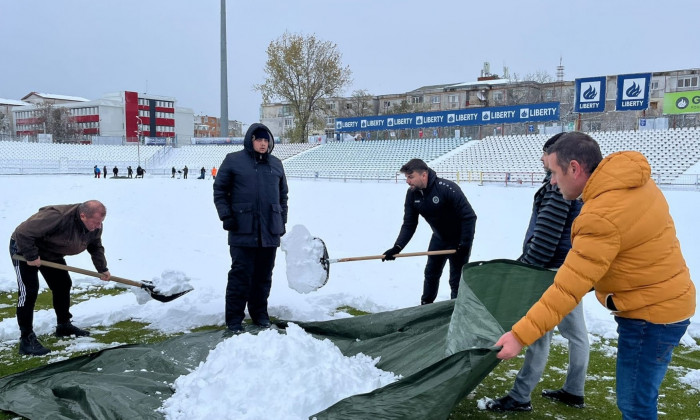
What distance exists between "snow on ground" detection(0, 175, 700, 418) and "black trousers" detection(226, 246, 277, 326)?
28cm

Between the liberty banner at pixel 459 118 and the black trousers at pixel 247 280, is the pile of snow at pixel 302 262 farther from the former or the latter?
the liberty banner at pixel 459 118

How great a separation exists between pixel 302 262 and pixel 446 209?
1.36m

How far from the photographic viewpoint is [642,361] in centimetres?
186

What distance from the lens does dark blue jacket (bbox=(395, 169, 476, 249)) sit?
4309 mm

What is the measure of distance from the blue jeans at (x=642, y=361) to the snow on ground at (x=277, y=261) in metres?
1.33

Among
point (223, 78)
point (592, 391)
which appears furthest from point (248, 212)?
point (223, 78)

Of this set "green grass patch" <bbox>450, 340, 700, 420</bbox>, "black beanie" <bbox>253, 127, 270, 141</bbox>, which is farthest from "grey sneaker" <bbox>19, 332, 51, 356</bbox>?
"green grass patch" <bbox>450, 340, 700, 420</bbox>

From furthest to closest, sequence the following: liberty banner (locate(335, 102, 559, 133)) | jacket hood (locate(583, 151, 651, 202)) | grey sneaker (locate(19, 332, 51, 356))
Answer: liberty banner (locate(335, 102, 559, 133)), grey sneaker (locate(19, 332, 51, 356)), jacket hood (locate(583, 151, 651, 202))

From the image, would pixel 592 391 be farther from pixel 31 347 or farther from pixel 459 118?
pixel 459 118

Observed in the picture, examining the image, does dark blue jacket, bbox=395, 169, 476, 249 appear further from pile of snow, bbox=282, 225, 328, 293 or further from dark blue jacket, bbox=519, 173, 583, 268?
dark blue jacket, bbox=519, 173, 583, 268

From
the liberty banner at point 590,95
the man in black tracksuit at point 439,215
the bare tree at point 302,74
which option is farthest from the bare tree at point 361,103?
the man in black tracksuit at point 439,215

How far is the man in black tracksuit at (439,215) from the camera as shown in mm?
4289

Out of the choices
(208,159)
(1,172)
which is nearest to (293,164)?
(208,159)

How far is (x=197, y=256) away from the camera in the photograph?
8.25 meters
